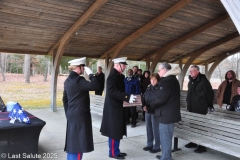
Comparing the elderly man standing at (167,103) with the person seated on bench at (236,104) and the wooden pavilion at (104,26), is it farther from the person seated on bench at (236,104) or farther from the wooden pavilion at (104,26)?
the wooden pavilion at (104,26)

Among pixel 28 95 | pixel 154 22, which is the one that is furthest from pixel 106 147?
pixel 28 95

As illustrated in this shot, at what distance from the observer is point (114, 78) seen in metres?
3.71

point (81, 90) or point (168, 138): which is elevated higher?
point (81, 90)

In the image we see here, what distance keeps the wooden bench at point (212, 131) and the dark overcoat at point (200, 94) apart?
30 centimetres

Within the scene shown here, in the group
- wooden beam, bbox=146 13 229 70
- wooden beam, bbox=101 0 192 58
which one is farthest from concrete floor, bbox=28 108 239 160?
wooden beam, bbox=146 13 229 70

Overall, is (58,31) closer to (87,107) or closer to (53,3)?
(53,3)

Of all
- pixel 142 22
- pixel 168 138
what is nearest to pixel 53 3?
pixel 142 22

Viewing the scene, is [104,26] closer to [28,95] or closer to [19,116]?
[19,116]

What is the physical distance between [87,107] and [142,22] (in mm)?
5043

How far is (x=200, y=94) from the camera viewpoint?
13.7ft

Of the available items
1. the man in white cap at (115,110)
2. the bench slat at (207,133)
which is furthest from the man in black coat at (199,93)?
the man in white cap at (115,110)

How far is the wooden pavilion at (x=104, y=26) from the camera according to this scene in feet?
19.7

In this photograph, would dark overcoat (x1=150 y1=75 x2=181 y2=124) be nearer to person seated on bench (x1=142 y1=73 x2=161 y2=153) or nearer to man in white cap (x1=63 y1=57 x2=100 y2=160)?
person seated on bench (x1=142 y1=73 x2=161 y2=153)

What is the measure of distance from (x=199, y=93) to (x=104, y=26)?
13.7ft
